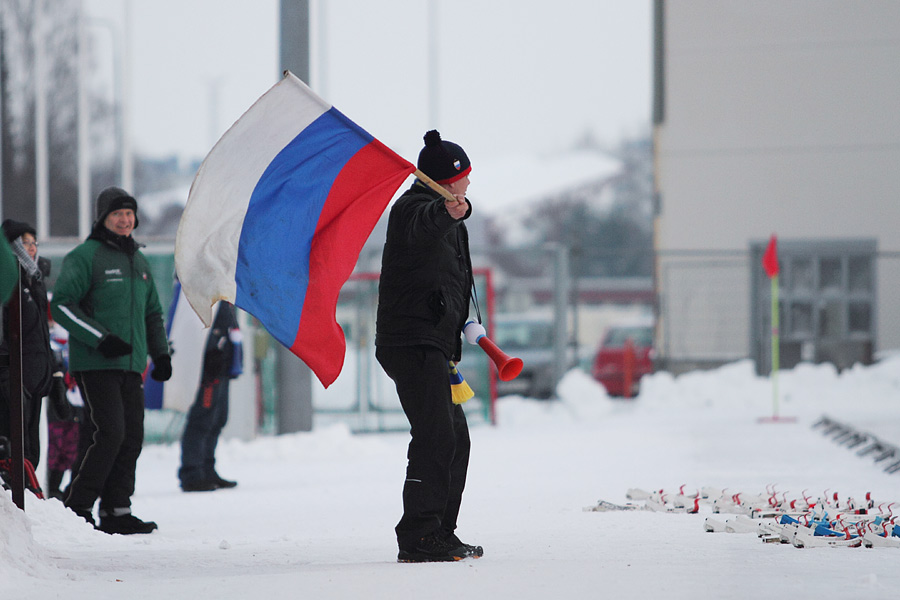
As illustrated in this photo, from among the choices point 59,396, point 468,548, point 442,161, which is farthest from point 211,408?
point 442,161

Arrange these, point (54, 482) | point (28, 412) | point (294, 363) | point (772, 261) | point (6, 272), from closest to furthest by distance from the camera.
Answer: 1. point (6, 272)
2. point (28, 412)
3. point (54, 482)
4. point (294, 363)
5. point (772, 261)

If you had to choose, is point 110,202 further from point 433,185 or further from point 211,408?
point 211,408

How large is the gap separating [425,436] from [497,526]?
5.12ft

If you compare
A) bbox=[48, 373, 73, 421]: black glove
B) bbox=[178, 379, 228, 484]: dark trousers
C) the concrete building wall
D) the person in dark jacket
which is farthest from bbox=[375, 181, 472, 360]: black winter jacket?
the concrete building wall

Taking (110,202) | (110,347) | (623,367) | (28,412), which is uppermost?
(110,202)

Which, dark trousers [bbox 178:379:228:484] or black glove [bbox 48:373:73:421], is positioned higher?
black glove [bbox 48:373:73:421]

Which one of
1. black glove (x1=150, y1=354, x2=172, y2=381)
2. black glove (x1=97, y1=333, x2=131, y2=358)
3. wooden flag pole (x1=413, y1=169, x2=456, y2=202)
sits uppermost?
wooden flag pole (x1=413, y1=169, x2=456, y2=202)

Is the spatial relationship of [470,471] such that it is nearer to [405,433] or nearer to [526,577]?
[405,433]

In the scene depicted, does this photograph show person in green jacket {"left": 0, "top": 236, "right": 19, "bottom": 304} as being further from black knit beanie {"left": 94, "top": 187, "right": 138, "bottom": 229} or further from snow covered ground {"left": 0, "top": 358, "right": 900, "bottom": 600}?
black knit beanie {"left": 94, "top": 187, "right": 138, "bottom": 229}

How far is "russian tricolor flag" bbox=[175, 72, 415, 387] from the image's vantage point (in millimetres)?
5223

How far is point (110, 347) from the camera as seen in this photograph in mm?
6184

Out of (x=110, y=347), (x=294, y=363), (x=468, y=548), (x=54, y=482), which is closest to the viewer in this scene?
(x=468, y=548)

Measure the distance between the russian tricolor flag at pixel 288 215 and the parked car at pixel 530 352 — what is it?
41.1ft

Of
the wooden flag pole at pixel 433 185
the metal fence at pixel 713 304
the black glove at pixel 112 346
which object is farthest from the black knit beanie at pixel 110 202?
the metal fence at pixel 713 304
